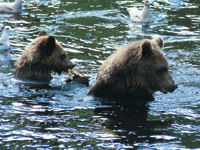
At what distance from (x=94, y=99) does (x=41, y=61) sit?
79.2 inches

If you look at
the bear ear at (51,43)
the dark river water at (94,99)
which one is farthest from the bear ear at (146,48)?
the bear ear at (51,43)

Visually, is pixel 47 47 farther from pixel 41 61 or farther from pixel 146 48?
pixel 146 48

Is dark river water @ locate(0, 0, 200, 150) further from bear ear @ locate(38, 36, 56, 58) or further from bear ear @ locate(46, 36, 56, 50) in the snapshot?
bear ear @ locate(46, 36, 56, 50)

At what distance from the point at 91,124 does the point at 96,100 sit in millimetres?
1449

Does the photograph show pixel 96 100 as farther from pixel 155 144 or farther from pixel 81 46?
pixel 81 46

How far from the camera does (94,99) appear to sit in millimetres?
10164

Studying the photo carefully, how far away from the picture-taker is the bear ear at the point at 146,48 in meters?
9.51

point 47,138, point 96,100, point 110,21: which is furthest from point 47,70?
point 110,21

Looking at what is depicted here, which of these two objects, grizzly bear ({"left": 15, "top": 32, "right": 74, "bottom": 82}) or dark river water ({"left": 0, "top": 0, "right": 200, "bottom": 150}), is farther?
grizzly bear ({"left": 15, "top": 32, "right": 74, "bottom": 82})

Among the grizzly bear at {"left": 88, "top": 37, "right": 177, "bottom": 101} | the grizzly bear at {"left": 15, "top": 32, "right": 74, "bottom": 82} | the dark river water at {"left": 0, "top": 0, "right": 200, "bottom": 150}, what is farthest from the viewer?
the grizzly bear at {"left": 15, "top": 32, "right": 74, "bottom": 82}

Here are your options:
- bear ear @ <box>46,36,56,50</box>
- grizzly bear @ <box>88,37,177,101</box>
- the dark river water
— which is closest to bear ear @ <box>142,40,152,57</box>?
grizzly bear @ <box>88,37,177,101</box>

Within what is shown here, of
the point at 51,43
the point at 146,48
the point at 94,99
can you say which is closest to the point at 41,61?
the point at 51,43

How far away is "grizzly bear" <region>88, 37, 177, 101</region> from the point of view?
9.71m

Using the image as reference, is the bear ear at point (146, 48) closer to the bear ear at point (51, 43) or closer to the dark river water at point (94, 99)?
the dark river water at point (94, 99)
